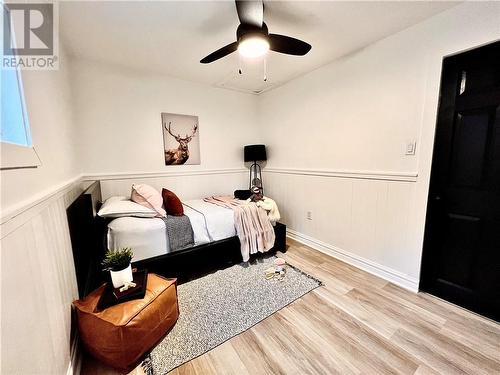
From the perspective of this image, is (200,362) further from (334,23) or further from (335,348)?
(334,23)

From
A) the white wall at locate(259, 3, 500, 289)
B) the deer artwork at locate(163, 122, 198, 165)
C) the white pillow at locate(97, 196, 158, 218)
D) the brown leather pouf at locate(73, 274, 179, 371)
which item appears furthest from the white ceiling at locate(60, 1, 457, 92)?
the brown leather pouf at locate(73, 274, 179, 371)

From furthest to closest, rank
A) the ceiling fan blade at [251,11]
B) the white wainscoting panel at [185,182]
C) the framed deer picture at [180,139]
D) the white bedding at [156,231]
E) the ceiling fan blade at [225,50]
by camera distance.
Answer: the framed deer picture at [180,139] → the white wainscoting panel at [185,182] → the white bedding at [156,231] → the ceiling fan blade at [225,50] → the ceiling fan blade at [251,11]

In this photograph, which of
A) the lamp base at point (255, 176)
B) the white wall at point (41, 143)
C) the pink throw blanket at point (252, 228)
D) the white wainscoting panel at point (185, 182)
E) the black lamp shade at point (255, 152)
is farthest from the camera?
the lamp base at point (255, 176)

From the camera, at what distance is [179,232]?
2131 millimetres

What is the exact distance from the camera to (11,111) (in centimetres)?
91

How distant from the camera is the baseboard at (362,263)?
6.68 ft

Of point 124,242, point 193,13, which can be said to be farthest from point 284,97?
point 124,242

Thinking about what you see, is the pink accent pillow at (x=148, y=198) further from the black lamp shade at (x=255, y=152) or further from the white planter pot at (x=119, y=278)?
the black lamp shade at (x=255, y=152)

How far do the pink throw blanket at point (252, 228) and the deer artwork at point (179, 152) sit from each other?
1.10 meters

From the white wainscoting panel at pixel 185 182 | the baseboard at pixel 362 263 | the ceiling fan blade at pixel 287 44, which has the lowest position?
the baseboard at pixel 362 263

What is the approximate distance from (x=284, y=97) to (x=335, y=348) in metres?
3.12

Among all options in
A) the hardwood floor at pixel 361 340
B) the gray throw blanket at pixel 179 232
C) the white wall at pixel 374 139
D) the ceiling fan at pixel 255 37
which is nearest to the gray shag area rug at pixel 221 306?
the hardwood floor at pixel 361 340

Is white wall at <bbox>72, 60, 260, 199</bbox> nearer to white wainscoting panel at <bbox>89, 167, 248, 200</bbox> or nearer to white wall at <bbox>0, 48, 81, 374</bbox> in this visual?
white wainscoting panel at <bbox>89, 167, 248, 200</bbox>

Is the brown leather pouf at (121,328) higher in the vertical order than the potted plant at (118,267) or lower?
lower
